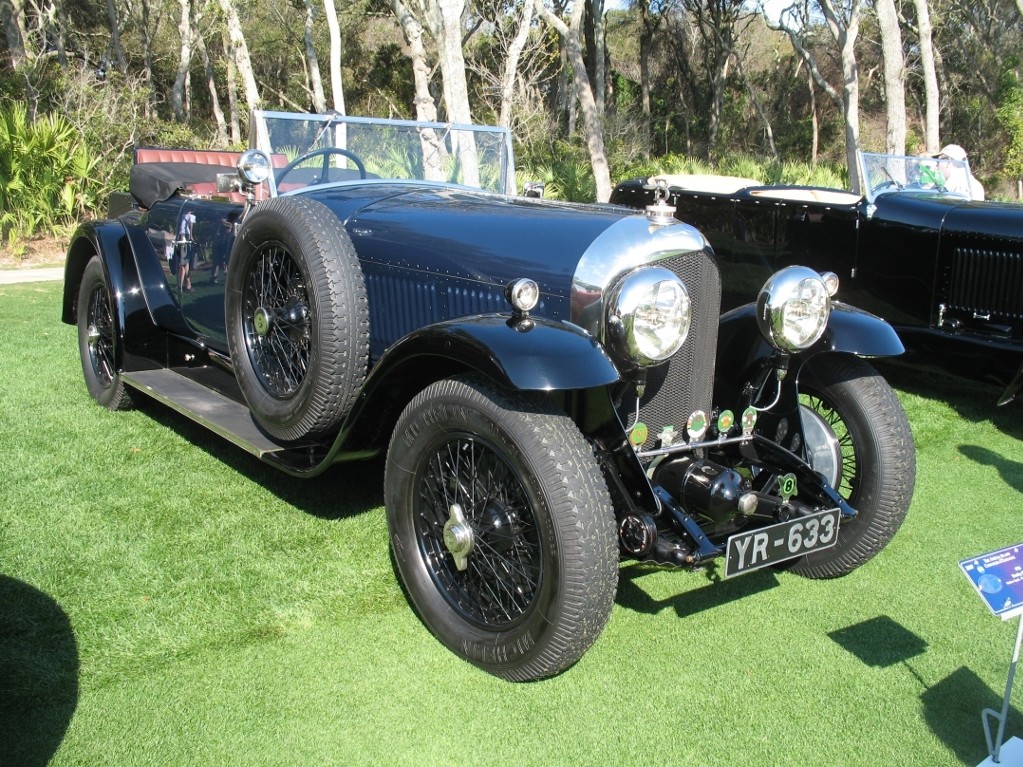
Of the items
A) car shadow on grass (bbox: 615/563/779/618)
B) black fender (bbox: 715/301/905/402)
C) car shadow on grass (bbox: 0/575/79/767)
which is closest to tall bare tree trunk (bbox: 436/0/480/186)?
black fender (bbox: 715/301/905/402)

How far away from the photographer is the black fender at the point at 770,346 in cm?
333

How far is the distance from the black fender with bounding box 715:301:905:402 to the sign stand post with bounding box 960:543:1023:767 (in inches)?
40.5

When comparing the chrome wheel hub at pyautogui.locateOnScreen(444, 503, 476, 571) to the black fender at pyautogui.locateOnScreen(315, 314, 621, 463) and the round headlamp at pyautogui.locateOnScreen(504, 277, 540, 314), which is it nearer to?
the black fender at pyautogui.locateOnScreen(315, 314, 621, 463)

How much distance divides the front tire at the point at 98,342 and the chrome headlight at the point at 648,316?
3.46 m

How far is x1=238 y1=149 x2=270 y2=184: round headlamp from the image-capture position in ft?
13.7

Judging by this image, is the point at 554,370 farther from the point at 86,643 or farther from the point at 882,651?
the point at 86,643

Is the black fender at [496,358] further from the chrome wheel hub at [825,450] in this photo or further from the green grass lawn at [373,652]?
the chrome wheel hub at [825,450]

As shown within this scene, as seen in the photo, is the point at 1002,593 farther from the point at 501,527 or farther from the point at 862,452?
the point at 501,527

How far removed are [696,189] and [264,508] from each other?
456 centimetres

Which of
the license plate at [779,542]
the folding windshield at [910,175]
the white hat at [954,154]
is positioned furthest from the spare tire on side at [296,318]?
the white hat at [954,154]

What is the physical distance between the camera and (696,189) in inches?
283

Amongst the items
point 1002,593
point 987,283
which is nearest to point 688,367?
point 1002,593

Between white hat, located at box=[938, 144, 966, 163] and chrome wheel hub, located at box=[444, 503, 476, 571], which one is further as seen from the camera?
white hat, located at box=[938, 144, 966, 163]

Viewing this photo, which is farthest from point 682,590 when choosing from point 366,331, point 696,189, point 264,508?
point 696,189
